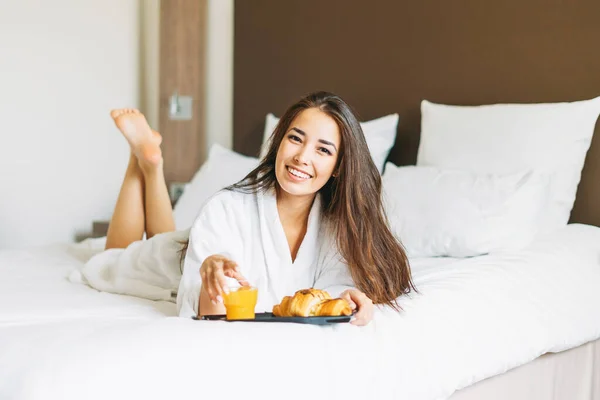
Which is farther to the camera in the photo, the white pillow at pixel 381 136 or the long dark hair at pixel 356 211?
the white pillow at pixel 381 136

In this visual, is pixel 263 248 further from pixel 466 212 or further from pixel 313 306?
pixel 466 212

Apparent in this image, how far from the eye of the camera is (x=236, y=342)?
162 centimetres

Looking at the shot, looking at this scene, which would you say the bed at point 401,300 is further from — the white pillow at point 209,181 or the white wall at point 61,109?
the white wall at point 61,109

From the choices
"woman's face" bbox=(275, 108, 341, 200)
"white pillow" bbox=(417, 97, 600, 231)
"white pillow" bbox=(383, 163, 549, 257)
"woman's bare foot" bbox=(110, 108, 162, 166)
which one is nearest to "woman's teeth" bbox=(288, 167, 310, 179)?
"woman's face" bbox=(275, 108, 341, 200)

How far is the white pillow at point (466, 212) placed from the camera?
2.64 metres

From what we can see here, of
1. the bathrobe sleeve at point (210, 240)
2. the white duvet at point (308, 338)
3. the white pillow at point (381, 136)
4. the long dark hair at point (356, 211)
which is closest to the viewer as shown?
the white duvet at point (308, 338)

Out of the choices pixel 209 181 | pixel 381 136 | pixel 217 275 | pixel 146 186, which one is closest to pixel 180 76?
pixel 209 181

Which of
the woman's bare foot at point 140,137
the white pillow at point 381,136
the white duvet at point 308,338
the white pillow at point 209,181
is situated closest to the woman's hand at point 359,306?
the white duvet at point 308,338

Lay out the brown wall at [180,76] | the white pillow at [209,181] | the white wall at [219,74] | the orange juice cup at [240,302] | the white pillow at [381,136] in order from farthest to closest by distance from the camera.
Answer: the white wall at [219,74] < the brown wall at [180,76] < the white pillow at [209,181] < the white pillow at [381,136] < the orange juice cup at [240,302]

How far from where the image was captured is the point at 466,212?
106 inches

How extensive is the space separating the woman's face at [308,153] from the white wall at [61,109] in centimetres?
213

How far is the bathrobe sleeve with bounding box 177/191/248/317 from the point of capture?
6.39 feet

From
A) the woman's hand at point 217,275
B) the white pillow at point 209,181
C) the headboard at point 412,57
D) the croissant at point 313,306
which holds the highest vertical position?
the headboard at point 412,57

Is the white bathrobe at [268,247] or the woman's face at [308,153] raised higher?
the woman's face at [308,153]
